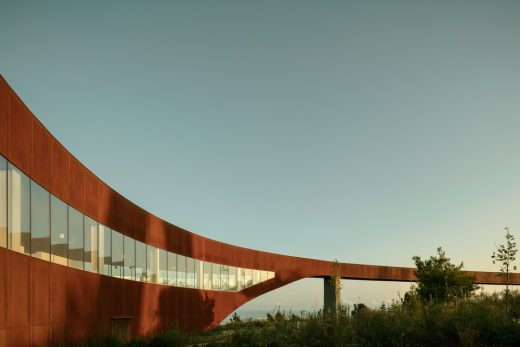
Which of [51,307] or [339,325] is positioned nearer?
[339,325]

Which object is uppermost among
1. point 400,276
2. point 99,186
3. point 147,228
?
point 99,186

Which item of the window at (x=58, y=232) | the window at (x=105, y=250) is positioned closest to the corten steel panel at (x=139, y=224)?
the window at (x=105, y=250)

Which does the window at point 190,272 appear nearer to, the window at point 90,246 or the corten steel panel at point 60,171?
the window at point 90,246

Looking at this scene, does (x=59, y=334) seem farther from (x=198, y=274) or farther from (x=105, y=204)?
(x=198, y=274)

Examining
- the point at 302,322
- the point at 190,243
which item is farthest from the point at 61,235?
the point at 190,243

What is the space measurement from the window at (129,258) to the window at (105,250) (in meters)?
2.00

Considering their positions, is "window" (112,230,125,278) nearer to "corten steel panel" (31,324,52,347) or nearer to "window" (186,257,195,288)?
"corten steel panel" (31,324,52,347)

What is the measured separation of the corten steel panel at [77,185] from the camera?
19719mm

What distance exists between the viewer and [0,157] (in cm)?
1399

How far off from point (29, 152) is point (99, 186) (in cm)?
704

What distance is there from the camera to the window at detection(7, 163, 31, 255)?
14.6 metres

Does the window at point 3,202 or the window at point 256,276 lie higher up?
the window at point 3,202

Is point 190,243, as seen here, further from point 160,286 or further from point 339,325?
point 339,325

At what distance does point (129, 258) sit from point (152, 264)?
370cm
